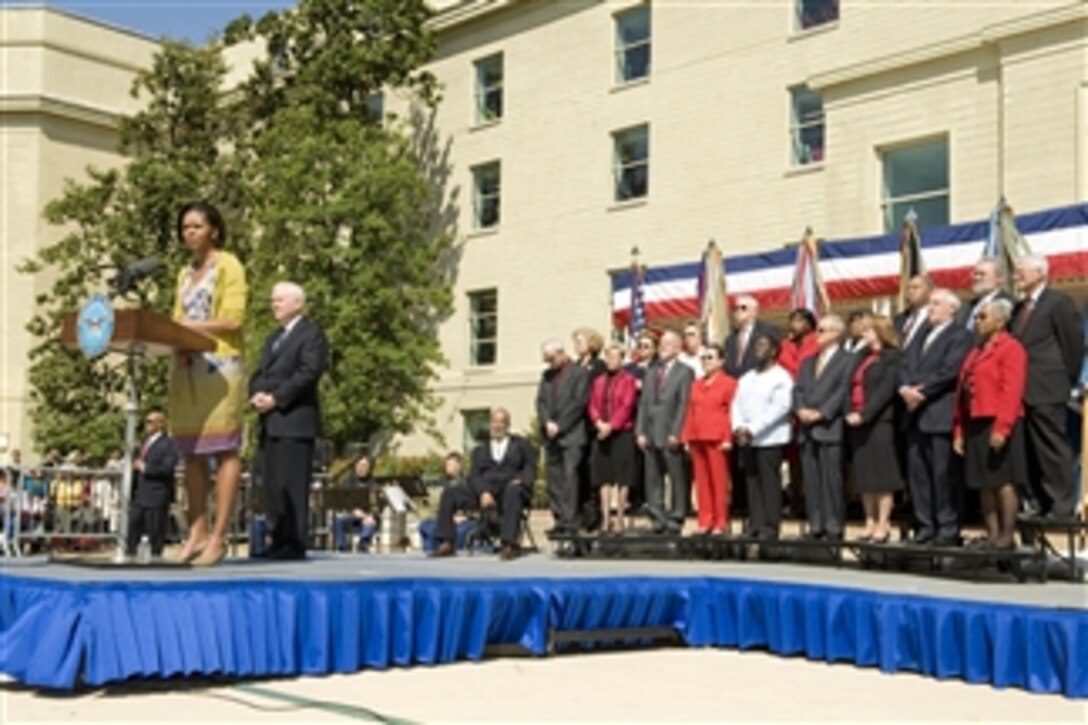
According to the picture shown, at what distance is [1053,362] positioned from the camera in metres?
8.48

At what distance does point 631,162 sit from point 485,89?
4540 millimetres

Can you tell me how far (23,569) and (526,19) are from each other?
22.2 meters

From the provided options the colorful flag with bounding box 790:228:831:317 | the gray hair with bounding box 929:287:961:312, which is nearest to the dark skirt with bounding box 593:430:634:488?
the gray hair with bounding box 929:287:961:312

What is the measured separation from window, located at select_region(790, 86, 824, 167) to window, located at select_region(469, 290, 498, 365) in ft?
25.2

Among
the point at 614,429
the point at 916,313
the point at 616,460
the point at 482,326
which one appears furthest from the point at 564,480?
the point at 482,326

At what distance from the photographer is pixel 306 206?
82.1 feet

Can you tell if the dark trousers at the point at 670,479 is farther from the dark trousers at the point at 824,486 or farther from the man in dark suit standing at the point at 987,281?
the man in dark suit standing at the point at 987,281

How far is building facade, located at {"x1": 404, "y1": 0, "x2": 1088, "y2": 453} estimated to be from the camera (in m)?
19.1

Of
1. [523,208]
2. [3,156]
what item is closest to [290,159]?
[523,208]

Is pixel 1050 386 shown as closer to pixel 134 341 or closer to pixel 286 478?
pixel 286 478

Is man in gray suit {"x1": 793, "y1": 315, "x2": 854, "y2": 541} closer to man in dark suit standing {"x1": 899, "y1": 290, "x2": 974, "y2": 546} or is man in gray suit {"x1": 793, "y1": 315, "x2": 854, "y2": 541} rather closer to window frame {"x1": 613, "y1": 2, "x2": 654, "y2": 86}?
man in dark suit standing {"x1": 899, "y1": 290, "x2": 974, "y2": 546}

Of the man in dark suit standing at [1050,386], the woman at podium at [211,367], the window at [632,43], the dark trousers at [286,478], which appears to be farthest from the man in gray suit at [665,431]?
the window at [632,43]

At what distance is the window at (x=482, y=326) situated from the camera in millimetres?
28234

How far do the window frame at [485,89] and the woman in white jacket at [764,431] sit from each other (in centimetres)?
1886
